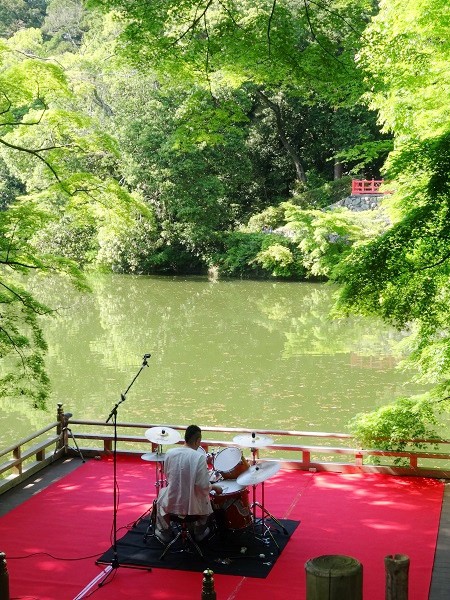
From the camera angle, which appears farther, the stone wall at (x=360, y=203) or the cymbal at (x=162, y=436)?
the stone wall at (x=360, y=203)

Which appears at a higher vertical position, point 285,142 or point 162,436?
→ point 285,142

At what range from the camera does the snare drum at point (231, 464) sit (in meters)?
6.59

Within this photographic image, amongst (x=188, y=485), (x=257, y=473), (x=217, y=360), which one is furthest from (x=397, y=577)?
(x=217, y=360)

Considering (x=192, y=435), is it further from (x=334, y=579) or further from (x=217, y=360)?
(x=217, y=360)

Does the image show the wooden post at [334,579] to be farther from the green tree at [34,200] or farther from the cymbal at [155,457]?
the green tree at [34,200]

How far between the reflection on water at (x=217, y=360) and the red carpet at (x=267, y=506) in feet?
10.2

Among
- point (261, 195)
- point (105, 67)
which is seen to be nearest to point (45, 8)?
point (261, 195)

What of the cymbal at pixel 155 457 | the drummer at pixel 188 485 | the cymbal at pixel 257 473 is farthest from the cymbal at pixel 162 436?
the cymbal at pixel 257 473

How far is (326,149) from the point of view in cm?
3203

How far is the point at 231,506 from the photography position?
6430mm

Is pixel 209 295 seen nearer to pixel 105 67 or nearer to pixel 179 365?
pixel 179 365

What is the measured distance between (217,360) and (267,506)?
10.2 meters

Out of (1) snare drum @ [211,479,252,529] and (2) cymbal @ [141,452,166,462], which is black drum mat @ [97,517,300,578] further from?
(2) cymbal @ [141,452,166,462]

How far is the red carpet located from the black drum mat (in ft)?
0.27
